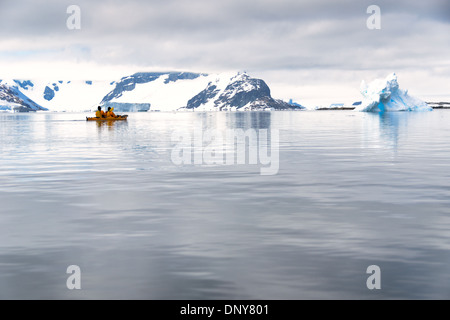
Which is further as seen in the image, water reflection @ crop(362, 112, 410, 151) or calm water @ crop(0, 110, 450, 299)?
water reflection @ crop(362, 112, 410, 151)

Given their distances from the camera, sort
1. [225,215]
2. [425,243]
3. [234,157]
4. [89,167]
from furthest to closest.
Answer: [234,157] → [89,167] → [225,215] → [425,243]

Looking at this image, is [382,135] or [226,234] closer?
[226,234]

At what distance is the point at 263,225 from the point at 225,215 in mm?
2254

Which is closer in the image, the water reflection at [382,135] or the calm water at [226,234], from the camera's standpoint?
the calm water at [226,234]

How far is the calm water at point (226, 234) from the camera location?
11.6 m

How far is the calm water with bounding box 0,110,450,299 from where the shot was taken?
38.1 feet

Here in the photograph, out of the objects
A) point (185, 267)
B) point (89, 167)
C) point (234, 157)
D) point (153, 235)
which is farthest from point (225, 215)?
point (234, 157)

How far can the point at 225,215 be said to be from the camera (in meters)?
19.3

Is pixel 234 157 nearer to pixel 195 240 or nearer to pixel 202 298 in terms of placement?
pixel 195 240

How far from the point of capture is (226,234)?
16.2m

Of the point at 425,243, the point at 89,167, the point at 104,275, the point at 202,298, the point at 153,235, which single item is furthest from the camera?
the point at 89,167

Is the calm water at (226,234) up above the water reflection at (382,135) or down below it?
below

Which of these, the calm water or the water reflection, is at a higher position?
the water reflection

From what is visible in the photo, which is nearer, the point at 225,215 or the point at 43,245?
the point at 43,245
